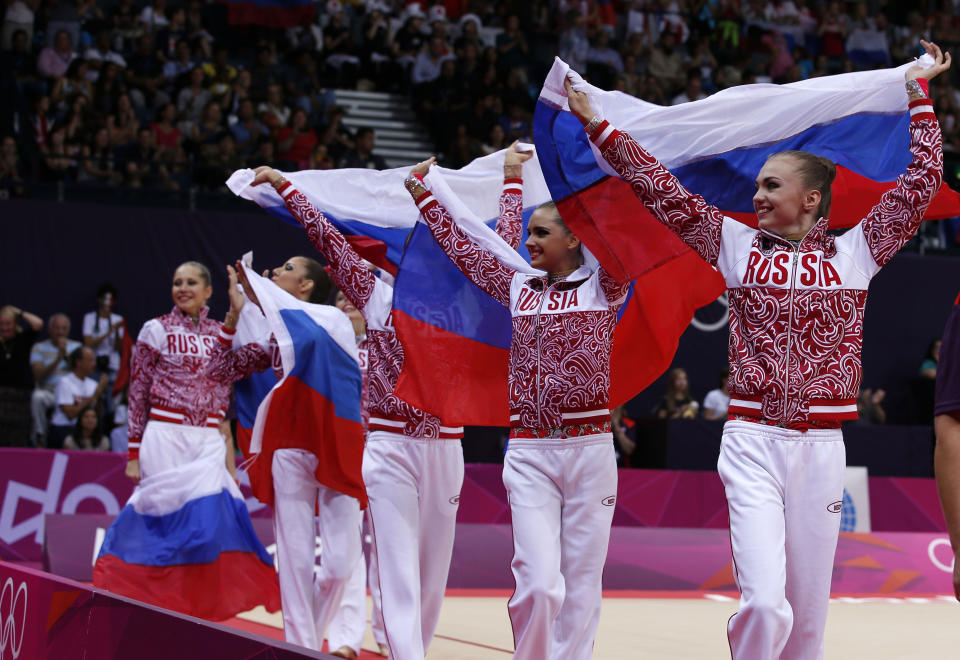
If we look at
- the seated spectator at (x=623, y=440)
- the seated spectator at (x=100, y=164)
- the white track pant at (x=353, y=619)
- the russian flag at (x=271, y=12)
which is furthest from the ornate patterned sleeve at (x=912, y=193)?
the russian flag at (x=271, y=12)

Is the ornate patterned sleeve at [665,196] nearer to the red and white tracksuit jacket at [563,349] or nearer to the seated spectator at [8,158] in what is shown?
the red and white tracksuit jacket at [563,349]

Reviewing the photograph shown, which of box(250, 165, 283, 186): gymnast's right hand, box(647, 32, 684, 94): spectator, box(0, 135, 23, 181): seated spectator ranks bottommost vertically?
box(250, 165, 283, 186): gymnast's right hand

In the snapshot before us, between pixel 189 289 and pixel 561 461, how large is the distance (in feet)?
12.5

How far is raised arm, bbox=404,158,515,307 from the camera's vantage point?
505 cm

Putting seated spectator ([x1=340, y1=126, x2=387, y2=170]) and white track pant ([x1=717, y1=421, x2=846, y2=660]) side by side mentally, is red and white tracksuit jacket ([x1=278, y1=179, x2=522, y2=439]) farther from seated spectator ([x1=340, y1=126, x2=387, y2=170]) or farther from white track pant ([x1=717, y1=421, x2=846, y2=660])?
seated spectator ([x1=340, y1=126, x2=387, y2=170])

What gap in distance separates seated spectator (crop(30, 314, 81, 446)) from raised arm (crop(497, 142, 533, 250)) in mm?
7018

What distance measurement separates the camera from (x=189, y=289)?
7699 mm

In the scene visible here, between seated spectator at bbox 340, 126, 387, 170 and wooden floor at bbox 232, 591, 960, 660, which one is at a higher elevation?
seated spectator at bbox 340, 126, 387, 170

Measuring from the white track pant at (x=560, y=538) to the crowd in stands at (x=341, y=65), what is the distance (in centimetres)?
900

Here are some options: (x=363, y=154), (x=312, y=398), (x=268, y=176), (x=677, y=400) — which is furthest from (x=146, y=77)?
(x=268, y=176)

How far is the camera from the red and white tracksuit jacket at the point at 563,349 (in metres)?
4.64

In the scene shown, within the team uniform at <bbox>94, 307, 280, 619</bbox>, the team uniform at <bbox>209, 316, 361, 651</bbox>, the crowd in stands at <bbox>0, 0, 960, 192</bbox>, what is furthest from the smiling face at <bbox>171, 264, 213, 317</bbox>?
the crowd in stands at <bbox>0, 0, 960, 192</bbox>

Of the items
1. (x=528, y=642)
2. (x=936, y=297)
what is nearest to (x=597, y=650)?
(x=528, y=642)

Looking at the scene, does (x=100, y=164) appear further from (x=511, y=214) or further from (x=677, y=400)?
(x=511, y=214)
